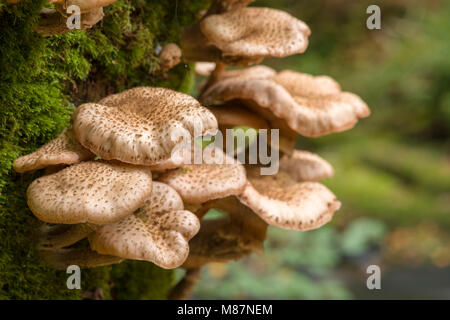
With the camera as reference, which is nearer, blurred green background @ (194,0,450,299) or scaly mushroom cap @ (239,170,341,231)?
scaly mushroom cap @ (239,170,341,231)

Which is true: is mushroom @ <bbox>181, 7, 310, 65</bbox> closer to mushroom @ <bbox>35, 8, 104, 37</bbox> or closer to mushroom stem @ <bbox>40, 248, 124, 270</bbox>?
mushroom @ <bbox>35, 8, 104, 37</bbox>

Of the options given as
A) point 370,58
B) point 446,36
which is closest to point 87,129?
point 446,36

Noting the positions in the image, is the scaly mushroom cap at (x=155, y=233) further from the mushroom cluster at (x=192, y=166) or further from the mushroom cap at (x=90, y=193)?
the mushroom cap at (x=90, y=193)

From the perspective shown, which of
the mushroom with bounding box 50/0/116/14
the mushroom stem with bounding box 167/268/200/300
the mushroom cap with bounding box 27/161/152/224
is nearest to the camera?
the mushroom with bounding box 50/0/116/14

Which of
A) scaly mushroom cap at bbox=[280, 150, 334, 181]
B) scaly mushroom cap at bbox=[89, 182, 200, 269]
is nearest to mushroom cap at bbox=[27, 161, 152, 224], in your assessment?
scaly mushroom cap at bbox=[89, 182, 200, 269]

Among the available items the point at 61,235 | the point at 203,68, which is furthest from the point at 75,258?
the point at 203,68

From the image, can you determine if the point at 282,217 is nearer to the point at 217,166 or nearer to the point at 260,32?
the point at 217,166

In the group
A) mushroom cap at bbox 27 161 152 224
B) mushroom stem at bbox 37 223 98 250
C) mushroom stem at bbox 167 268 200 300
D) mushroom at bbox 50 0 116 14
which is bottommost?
mushroom stem at bbox 167 268 200 300
